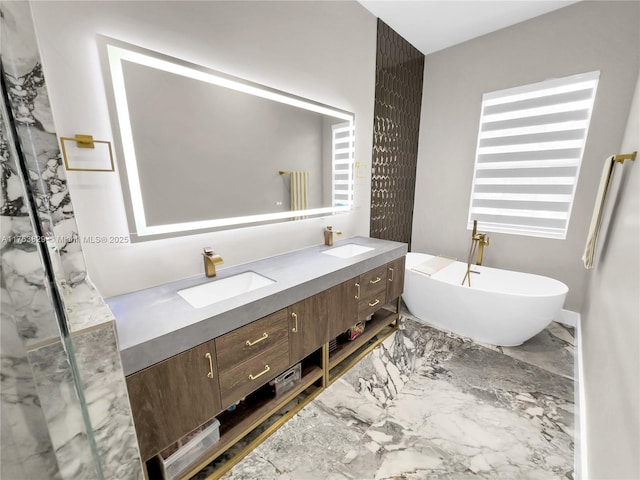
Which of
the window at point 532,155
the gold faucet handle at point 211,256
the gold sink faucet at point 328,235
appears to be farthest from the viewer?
the window at point 532,155

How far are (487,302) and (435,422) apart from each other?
1.09 meters

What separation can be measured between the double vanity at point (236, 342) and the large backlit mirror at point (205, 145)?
0.37 metres

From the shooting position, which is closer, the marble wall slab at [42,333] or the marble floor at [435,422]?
the marble wall slab at [42,333]

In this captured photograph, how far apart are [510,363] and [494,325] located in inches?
11.7

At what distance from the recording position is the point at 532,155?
2.63 m

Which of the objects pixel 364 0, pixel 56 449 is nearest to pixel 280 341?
pixel 56 449

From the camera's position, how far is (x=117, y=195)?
4.02 feet

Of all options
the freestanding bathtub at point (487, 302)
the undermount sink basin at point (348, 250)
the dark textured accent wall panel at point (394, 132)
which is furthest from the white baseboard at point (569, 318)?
the undermount sink basin at point (348, 250)

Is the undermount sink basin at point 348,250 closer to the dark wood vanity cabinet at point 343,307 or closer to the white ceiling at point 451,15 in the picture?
the dark wood vanity cabinet at point 343,307

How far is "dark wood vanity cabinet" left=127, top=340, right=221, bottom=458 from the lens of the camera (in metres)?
0.95

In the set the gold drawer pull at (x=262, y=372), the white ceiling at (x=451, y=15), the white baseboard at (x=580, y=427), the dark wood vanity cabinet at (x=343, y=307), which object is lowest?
the white baseboard at (x=580, y=427)

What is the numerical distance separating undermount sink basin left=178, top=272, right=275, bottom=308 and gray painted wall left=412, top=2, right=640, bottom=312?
2.57m

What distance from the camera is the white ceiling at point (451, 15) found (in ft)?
7.18

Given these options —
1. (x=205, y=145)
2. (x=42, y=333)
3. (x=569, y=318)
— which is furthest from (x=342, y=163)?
(x=569, y=318)
